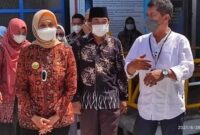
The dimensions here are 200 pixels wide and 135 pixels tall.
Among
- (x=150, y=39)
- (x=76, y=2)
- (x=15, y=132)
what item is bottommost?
(x=15, y=132)

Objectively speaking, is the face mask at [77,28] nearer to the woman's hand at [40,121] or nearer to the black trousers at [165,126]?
the black trousers at [165,126]

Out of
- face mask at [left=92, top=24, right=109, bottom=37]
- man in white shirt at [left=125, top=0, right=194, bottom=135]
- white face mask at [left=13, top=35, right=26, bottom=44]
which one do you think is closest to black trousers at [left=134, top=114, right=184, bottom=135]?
man in white shirt at [left=125, top=0, right=194, bottom=135]

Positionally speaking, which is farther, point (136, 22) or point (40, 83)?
point (136, 22)

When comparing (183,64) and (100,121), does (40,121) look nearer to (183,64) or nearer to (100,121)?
(100,121)

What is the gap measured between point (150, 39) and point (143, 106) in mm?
558

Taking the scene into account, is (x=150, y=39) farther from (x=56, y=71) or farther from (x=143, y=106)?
(x=56, y=71)

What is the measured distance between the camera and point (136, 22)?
7113 mm

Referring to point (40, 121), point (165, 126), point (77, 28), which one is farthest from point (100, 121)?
point (77, 28)

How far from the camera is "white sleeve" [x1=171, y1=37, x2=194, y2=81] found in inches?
132

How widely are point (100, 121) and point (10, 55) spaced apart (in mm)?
1118

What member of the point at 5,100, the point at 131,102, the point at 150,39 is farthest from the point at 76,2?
the point at 150,39

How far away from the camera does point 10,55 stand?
4.20 metres

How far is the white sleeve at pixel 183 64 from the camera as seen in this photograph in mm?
3346

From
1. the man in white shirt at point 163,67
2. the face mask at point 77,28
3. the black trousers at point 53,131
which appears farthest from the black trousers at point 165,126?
the face mask at point 77,28
